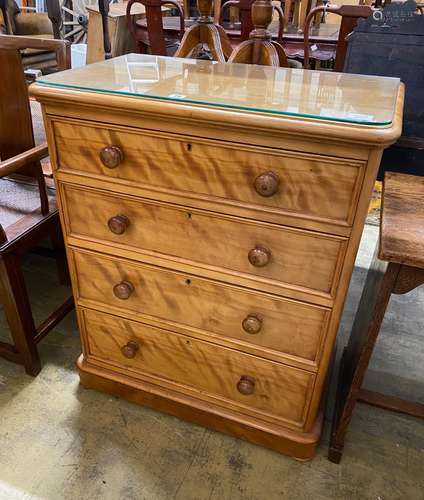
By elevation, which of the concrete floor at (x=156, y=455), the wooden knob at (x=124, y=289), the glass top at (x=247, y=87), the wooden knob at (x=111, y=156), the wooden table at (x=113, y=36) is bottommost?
the concrete floor at (x=156, y=455)

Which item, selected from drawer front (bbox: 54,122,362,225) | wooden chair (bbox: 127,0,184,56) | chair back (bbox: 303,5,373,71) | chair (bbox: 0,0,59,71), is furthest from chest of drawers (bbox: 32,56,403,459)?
chair (bbox: 0,0,59,71)

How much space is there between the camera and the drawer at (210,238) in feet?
3.11

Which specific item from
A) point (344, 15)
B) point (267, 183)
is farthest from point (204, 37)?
point (344, 15)

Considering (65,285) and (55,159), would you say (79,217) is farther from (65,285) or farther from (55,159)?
(65,285)

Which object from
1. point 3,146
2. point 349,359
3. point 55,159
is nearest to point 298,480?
point 349,359

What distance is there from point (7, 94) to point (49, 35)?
424 cm

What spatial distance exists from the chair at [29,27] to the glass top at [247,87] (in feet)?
13.3

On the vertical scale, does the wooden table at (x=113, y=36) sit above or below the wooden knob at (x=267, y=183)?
below

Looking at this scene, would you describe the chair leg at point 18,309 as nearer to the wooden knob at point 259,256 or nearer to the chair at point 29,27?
the wooden knob at point 259,256

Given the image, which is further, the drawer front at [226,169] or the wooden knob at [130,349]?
the wooden knob at [130,349]

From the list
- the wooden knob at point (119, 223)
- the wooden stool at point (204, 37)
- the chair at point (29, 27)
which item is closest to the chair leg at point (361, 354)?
the wooden knob at point (119, 223)

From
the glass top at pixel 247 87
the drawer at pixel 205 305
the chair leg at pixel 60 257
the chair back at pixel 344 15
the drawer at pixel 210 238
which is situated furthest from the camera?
the chair back at pixel 344 15

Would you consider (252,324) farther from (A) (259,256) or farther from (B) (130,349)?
(B) (130,349)

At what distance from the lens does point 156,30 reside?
8.77 ft
